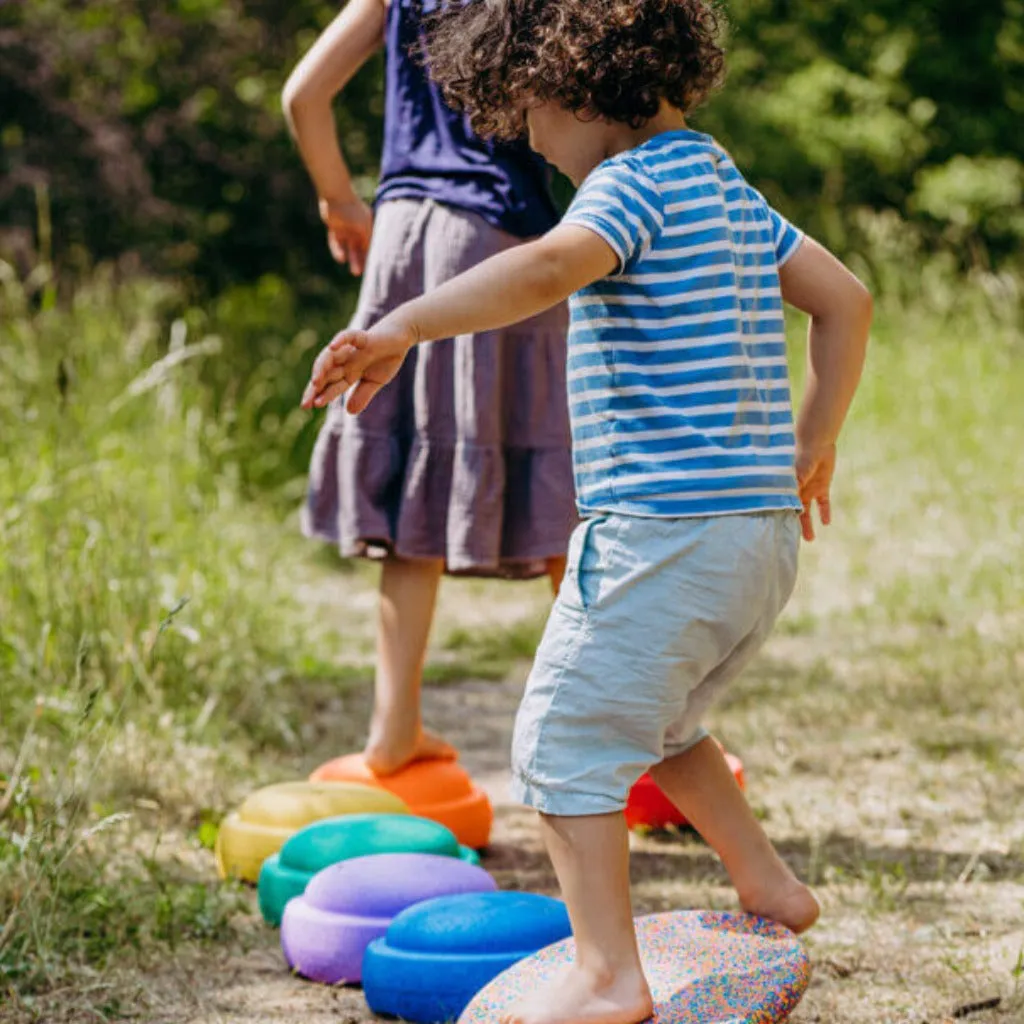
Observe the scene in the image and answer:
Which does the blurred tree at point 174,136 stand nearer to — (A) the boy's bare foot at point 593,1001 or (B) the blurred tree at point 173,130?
(B) the blurred tree at point 173,130

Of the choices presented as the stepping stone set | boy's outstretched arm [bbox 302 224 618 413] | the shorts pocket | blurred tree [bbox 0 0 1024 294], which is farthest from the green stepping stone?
blurred tree [bbox 0 0 1024 294]

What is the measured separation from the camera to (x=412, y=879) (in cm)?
244

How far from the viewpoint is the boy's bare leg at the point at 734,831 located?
7.22 feet

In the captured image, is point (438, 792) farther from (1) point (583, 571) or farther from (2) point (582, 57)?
(2) point (582, 57)

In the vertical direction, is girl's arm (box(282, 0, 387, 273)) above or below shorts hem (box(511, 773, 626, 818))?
above

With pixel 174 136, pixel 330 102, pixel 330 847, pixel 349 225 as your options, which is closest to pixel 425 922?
pixel 330 847

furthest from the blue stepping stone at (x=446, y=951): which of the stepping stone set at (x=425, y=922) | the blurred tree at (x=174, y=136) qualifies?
the blurred tree at (x=174, y=136)

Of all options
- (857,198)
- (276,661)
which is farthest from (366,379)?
(857,198)

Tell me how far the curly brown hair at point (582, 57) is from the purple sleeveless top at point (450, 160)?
853mm

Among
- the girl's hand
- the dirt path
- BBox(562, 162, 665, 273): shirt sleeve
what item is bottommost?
the dirt path

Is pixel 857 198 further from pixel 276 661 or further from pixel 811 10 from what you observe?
pixel 276 661

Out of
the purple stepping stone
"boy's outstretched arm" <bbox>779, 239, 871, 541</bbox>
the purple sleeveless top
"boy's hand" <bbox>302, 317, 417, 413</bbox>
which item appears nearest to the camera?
"boy's hand" <bbox>302, 317, 417, 413</bbox>

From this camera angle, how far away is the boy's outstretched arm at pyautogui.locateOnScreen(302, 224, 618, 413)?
1798 mm

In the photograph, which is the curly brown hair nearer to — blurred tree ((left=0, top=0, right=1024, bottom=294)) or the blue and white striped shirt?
the blue and white striped shirt
